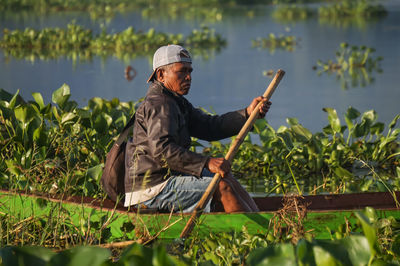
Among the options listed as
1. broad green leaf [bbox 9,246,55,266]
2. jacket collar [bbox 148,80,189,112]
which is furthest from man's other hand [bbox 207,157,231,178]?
broad green leaf [bbox 9,246,55,266]

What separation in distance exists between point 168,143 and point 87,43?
9.96 metres

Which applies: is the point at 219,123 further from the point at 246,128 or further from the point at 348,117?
Result: the point at 348,117

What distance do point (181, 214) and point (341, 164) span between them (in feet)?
7.93

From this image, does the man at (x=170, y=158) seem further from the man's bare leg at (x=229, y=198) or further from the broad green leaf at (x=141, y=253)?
the broad green leaf at (x=141, y=253)

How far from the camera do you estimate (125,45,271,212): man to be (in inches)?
158

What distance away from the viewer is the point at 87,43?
1365 cm

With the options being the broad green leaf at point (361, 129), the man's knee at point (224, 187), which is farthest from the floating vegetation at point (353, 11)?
the man's knee at point (224, 187)

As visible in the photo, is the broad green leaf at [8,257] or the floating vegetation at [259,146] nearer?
the broad green leaf at [8,257]

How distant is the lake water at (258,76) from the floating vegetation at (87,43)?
511 millimetres

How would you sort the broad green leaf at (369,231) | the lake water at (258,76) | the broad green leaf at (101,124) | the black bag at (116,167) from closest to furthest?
the broad green leaf at (369,231) < the black bag at (116,167) < the broad green leaf at (101,124) < the lake water at (258,76)

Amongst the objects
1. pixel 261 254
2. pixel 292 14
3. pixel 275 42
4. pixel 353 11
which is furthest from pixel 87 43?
pixel 261 254

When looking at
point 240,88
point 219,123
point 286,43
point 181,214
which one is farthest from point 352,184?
point 286,43

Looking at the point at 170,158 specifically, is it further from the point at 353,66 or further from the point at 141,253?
the point at 353,66

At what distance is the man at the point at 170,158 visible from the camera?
4004 mm
